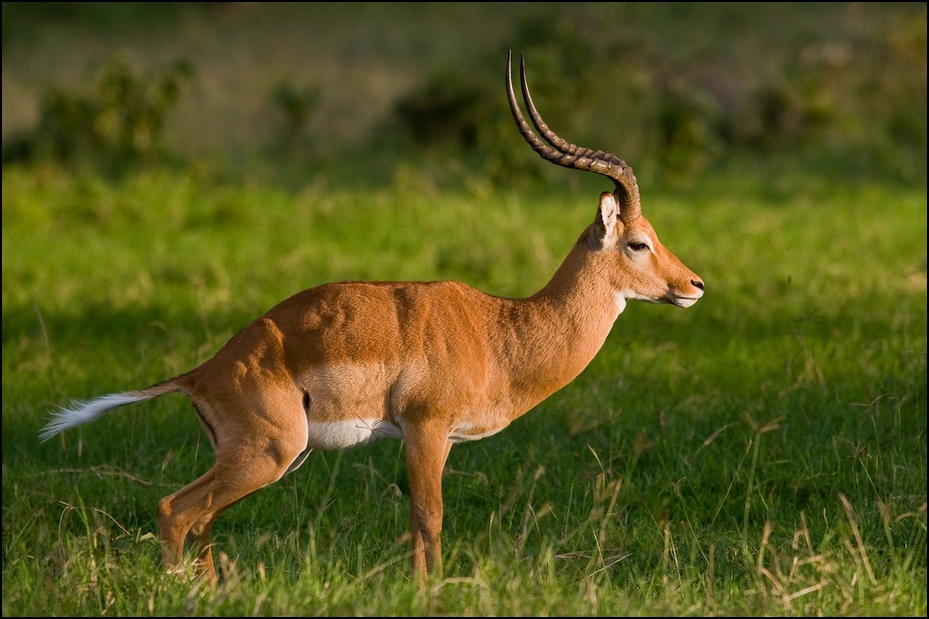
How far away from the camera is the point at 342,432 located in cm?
467

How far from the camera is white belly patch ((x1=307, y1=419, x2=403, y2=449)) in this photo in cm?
467

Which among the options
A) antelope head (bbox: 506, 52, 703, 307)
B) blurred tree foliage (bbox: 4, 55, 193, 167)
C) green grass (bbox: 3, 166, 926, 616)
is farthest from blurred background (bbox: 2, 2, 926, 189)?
antelope head (bbox: 506, 52, 703, 307)

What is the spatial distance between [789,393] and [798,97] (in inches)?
412

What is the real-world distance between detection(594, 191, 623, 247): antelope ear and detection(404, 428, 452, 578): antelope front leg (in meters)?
0.96

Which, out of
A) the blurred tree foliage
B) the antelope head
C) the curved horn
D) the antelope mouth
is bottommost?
the antelope mouth

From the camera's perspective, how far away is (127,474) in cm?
554

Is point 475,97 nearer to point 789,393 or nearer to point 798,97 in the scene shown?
point 798,97

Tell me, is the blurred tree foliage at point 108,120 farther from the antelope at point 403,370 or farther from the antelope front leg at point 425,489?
the antelope front leg at point 425,489

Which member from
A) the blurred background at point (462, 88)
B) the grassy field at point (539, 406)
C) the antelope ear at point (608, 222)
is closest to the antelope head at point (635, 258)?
the antelope ear at point (608, 222)

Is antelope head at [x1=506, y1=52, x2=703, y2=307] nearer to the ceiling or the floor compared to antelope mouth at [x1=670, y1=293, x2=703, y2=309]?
nearer to the ceiling

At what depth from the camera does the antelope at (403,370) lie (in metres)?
4.59

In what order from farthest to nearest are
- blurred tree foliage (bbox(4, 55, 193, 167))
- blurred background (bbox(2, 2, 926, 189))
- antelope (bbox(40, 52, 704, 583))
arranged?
blurred background (bbox(2, 2, 926, 189)), blurred tree foliage (bbox(4, 55, 193, 167)), antelope (bbox(40, 52, 704, 583))

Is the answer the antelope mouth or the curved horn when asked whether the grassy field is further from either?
the curved horn

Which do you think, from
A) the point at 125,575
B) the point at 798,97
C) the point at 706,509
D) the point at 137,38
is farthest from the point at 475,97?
the point at 125,575
